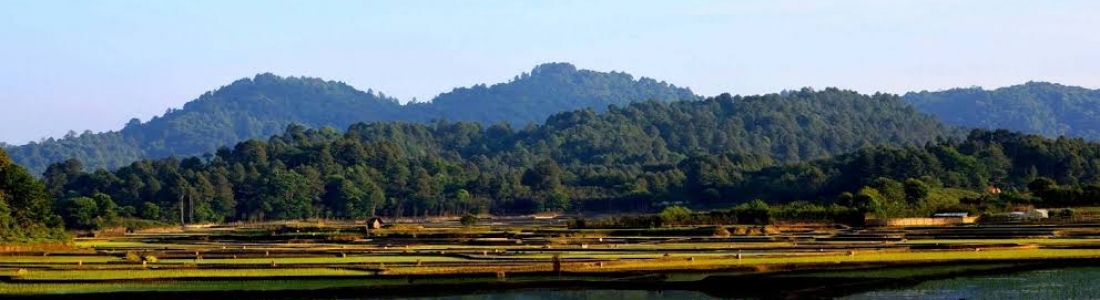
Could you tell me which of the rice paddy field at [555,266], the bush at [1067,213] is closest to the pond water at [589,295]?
the rice paddy field at [555,266]

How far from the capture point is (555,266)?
48.2 m

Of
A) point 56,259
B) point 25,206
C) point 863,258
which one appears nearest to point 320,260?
point 56,259

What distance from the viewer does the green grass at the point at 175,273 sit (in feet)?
154

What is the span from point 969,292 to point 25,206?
5124 centimetres

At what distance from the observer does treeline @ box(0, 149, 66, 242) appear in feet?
228

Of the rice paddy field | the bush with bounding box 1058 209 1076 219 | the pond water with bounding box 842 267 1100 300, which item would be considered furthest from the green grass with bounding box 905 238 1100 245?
the bush with bounding box 1058 209 1076 219

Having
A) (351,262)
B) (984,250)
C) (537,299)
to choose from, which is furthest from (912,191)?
(537,299)

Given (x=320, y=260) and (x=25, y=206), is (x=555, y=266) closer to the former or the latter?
(x=320, y=260)

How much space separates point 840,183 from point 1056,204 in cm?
5868

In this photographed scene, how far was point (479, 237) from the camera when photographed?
260ft

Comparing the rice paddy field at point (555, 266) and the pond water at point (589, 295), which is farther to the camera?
the rice paddy field at point (555, 266)

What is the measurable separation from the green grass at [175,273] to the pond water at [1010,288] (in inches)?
733

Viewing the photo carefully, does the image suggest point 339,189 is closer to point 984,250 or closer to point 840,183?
point 840,183

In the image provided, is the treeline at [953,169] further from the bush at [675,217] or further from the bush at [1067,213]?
the bush at [675,217]
